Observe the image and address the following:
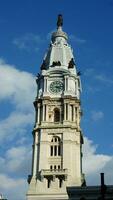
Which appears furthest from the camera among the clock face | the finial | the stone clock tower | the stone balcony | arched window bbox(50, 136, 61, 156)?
the finial

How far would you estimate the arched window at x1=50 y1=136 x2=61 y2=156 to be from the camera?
4744 inches

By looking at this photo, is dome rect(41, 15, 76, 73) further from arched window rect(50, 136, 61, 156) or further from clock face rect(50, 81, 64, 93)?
arched window rect(50, 136, 61, 156)

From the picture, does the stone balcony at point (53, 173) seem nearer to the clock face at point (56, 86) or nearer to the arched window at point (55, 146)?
the arched window at point (55, 146)

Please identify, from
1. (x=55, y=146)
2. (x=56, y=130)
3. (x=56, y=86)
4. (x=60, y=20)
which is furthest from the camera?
A: (x=60, y=20)

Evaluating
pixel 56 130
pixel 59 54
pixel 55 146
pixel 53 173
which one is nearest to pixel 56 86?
pixel 59 54

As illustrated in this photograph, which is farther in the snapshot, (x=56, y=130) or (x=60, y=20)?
(x=60, y=20)

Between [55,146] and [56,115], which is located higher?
[56,115]

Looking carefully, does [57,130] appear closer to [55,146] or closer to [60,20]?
[55,146]

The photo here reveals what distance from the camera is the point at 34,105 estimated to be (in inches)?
5094

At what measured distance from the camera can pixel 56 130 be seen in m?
123

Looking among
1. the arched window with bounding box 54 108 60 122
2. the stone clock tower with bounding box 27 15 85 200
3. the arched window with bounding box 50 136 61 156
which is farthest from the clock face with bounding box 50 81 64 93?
the arched window with bounding box 50 136 61 156

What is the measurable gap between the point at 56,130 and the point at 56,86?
12745 mm

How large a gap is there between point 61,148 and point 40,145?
195 inches

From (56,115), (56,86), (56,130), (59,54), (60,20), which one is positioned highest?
(60,20)
